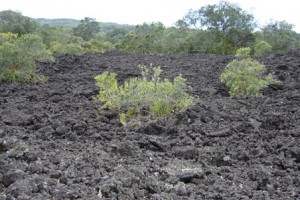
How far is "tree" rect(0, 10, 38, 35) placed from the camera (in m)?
25.2

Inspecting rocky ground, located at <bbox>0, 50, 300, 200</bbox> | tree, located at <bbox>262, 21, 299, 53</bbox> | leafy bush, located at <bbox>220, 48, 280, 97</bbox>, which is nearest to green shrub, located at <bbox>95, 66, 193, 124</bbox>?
rocky ground, located at <bbox>0, 50, 300, 200</bbox>

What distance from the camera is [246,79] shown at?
8.48m

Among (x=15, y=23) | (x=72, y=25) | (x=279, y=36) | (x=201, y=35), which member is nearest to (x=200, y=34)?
(x=201, y=35)

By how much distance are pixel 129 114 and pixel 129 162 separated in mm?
1829

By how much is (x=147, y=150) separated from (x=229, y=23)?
21.0 m

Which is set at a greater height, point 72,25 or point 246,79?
point 72,25

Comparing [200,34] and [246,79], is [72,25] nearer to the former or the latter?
[200,34]

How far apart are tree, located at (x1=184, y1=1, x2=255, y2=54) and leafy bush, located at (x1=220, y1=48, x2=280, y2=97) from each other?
1428cm

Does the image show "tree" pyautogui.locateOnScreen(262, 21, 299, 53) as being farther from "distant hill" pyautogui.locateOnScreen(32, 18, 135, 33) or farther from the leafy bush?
"distant hill" pyautogui.locateOnScreen(32, 18, 135, 33)

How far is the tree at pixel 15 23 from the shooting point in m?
25.2

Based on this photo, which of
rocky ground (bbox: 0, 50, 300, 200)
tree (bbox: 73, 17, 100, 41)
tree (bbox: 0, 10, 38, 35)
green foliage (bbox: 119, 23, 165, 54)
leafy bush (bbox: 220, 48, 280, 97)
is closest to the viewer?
rocky ground (bbox: 0, 50, 300, 200)

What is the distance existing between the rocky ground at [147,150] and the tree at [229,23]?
16.2m

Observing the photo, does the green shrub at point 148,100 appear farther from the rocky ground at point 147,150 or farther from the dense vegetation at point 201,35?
the dense vegetation at point 201,35

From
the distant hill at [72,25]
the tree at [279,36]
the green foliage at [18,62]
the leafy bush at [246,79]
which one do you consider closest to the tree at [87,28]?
the tree at [279,36]
